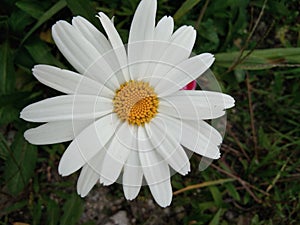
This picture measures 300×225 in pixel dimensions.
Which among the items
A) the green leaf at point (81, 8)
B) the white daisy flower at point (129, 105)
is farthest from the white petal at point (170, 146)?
the green leaf at point (81, 8)

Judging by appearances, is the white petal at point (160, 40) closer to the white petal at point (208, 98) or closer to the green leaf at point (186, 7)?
the white petal at point (208, 98)

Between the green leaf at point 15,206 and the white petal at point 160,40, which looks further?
the green leaf at point 15,206

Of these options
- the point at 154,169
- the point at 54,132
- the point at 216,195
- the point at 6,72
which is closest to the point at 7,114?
the point at 6,72

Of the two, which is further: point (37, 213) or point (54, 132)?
point (37, 213)

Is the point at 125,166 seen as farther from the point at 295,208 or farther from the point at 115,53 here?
the point at 295,208

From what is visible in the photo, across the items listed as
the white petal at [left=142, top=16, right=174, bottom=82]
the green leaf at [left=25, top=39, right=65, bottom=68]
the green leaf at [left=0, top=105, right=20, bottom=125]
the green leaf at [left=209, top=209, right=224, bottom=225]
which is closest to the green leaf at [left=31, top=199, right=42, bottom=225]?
the green leaf at [left=0, top=105, right=20, bottom=125]

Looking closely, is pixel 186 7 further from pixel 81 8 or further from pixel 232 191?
pixel 232 191

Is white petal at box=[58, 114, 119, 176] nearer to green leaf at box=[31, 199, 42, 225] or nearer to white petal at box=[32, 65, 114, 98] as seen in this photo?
white petal at box=[32, 65, 114, 98]
